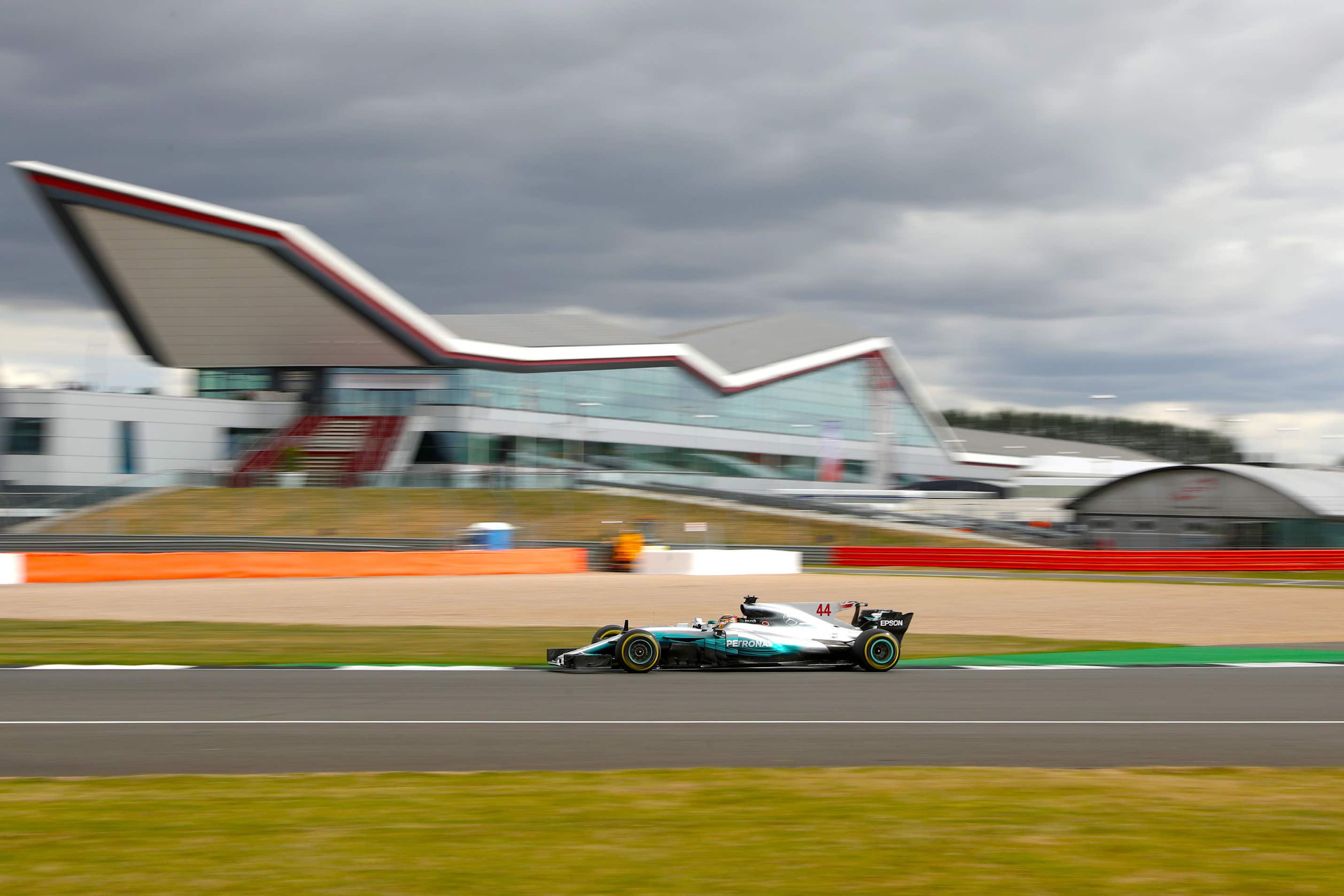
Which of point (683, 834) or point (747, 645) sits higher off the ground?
point (683, 834)

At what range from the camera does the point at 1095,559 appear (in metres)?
43.4

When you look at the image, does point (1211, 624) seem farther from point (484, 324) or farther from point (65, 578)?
point (484, 324)

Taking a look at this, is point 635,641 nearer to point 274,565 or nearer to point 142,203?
point 274,565

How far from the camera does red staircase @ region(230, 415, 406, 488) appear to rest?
6328 centimetres

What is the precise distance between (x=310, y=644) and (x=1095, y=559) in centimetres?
3354

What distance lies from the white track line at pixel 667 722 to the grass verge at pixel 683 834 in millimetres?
2276

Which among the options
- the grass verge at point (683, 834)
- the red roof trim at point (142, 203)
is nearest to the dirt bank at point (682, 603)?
the grass verge at point (683, 834)

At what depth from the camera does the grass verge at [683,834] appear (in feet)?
16.6

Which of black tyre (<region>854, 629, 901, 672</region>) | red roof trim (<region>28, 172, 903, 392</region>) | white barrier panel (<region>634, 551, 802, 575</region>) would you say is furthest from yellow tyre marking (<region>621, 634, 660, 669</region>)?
red roof trim (<region>28, 172, 903, 392</region>)

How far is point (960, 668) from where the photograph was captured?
14750mm

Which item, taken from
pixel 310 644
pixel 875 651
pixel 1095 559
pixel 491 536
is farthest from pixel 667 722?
pixel 1095 559

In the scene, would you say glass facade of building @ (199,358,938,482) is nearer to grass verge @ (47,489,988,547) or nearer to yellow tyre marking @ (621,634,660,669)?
grass verge @ (47,489,988,547)

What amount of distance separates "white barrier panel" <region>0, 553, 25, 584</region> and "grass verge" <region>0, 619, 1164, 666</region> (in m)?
10.8

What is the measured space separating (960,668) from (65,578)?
2521 cm
